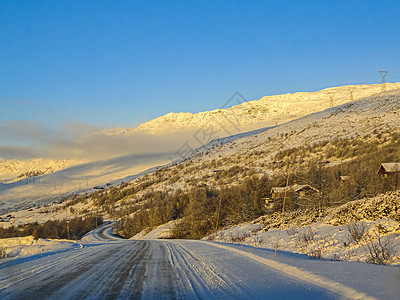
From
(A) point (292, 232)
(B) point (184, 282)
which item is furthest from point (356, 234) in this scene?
(B) point (184, 282)

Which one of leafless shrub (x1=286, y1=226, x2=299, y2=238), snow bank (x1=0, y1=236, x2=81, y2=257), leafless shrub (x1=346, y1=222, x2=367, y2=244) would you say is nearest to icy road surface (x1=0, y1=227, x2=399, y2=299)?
leafless shrub (x1=346, y1=222, x2=367, y2=244)

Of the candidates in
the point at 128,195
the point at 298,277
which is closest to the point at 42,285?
the point at 298,277

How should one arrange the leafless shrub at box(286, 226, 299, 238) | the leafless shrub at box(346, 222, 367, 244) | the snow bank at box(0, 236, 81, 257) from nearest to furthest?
the leafless shrub at box(346, 222, 367, 244), the snow bank at box(0, 236, 81, 257), the leafless shrub at box(286, 226, 299, 238)

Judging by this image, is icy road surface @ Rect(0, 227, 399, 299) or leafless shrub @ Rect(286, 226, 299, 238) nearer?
icy road surface @ Rect(0, 227, 399, 299)

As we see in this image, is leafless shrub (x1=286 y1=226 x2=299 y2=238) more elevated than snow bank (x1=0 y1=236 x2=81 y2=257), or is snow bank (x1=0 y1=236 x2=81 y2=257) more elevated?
snow bank (x1=0 y1=236 x2=81 y2=257)

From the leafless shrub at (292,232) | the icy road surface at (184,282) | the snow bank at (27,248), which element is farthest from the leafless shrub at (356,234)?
the snow bank at (27,248)

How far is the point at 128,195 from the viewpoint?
103 meters

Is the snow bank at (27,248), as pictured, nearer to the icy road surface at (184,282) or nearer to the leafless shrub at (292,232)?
the icy road surface at (184,282)

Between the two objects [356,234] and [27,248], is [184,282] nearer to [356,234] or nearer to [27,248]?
[356,234]

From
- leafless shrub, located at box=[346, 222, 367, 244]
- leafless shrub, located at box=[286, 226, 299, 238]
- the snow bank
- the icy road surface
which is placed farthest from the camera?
leafless shrub, located at box=[286, 226, 299, 238]

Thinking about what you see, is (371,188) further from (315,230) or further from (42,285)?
(42,285)

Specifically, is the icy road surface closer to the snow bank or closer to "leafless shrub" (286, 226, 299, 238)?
the snow bank

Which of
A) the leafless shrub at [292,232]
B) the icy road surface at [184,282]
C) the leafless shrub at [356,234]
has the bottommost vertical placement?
the leafless shrub at [292,232]

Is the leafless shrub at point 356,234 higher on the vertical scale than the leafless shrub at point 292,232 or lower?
higher
